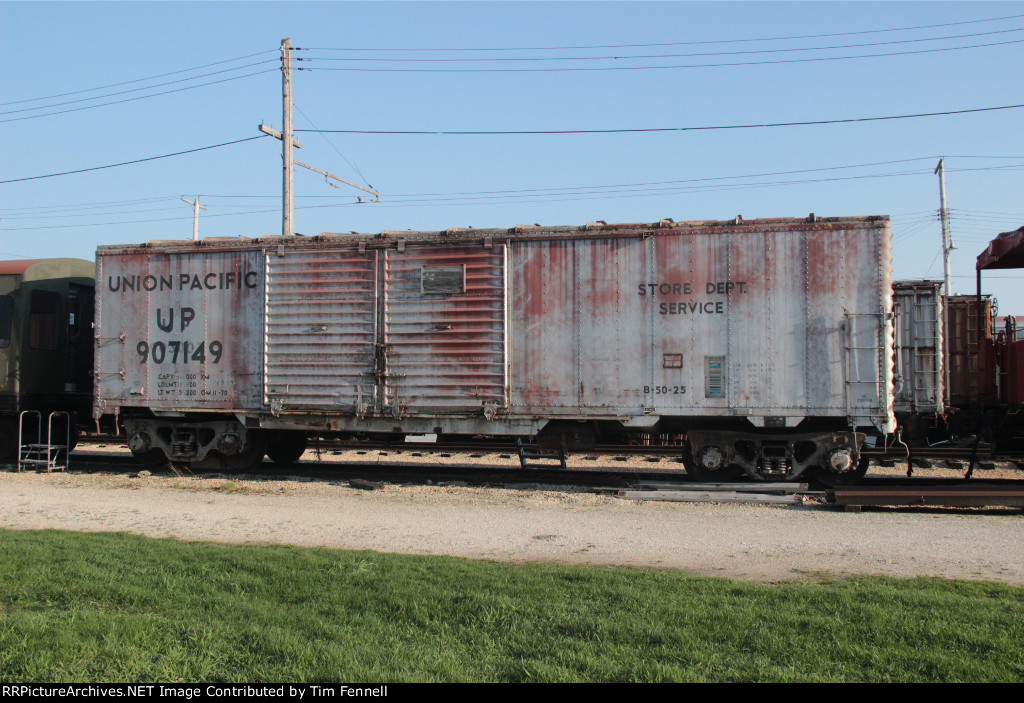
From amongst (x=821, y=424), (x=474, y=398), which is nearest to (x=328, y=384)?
(x=474, y=398)

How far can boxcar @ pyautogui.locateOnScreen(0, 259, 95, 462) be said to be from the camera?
1410 centimetres

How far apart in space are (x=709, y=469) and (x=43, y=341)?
41.3ft

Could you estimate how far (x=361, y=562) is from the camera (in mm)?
6664

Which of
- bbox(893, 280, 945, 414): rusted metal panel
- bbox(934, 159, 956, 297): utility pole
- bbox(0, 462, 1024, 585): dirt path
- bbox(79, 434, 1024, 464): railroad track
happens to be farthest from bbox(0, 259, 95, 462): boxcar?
bbox(934, 159, 956, 297): utility pole

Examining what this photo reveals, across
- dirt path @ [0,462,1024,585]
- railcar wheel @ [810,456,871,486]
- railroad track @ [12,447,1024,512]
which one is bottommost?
dirt path @ [0,462,1024,585]

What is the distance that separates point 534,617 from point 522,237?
7.91 metres

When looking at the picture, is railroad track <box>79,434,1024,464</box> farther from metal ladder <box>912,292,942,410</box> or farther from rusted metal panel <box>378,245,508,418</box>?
rusted metal panel <box>378,245,508,418</box>

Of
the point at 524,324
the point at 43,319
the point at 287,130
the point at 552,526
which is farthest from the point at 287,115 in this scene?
the point at 552,526

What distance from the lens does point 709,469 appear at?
11805mm

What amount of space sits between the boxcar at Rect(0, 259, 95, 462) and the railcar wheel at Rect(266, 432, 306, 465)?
3.73 metres

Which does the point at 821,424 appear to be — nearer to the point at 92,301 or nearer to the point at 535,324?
the point at 535,324

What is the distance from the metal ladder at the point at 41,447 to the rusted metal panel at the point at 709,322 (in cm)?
876

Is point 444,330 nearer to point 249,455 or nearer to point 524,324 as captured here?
point 524,324

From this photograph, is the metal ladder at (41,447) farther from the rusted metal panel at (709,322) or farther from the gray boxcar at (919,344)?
the gray boxcar at (919,344)
